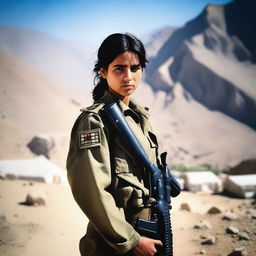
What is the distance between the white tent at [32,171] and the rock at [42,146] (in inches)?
220

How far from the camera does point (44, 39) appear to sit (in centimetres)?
5372

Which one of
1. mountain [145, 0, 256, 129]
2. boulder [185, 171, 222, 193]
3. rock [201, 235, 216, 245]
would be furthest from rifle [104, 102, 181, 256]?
mountain [145, 0, 256, 129]

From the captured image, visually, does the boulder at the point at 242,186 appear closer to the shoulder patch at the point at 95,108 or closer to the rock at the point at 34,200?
the rock at the point at 34,200

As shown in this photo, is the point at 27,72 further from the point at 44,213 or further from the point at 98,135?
the point at 98,135

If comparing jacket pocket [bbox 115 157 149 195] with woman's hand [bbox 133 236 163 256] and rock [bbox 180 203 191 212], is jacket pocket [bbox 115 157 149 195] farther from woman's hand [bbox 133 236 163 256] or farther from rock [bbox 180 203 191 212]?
rock [bbox 180 203 191 212]

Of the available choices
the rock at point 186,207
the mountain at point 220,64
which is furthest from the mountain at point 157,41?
the rock at point 186,207

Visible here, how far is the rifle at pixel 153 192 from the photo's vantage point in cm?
146

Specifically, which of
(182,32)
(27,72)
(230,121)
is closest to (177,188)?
(230,121)

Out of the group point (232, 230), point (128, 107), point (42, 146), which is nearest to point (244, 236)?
point (232, 230)

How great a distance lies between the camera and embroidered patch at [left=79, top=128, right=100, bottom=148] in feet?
4.48

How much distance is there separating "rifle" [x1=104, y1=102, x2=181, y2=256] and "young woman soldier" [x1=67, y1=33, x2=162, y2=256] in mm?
43

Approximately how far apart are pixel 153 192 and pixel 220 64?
103ft

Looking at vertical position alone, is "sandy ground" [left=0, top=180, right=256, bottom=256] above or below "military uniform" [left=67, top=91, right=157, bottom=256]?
below

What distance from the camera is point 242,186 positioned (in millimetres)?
8125
